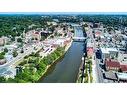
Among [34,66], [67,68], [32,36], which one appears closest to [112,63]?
[67,68]

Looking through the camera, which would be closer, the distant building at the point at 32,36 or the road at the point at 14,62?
the road at the point at 14,62

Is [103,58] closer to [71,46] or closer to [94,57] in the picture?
[94,57]

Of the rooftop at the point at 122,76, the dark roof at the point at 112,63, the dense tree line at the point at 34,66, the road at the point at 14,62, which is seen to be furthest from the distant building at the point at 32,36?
the rooftop at the point at 122,76

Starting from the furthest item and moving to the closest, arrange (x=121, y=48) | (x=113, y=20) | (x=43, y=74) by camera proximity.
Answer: (x=113, y=20), (x=121, y=48), (x=43, y=74)

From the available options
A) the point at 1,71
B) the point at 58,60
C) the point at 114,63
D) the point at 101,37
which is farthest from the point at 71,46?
the point at 1,71

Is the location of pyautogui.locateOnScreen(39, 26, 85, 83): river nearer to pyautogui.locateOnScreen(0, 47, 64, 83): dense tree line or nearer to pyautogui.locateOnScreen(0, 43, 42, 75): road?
pyautogui.locateOnScreen(0, 47, 64, 83): dense tree line

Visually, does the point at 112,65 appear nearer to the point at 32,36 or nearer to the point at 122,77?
the point at 122,77

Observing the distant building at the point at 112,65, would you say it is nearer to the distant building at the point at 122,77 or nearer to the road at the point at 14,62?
the distant building at the point at 122,77

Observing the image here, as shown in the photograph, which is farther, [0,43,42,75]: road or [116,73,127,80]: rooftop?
[0,43,42,75]: road

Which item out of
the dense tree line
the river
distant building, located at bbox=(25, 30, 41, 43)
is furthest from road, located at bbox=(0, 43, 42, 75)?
the river
